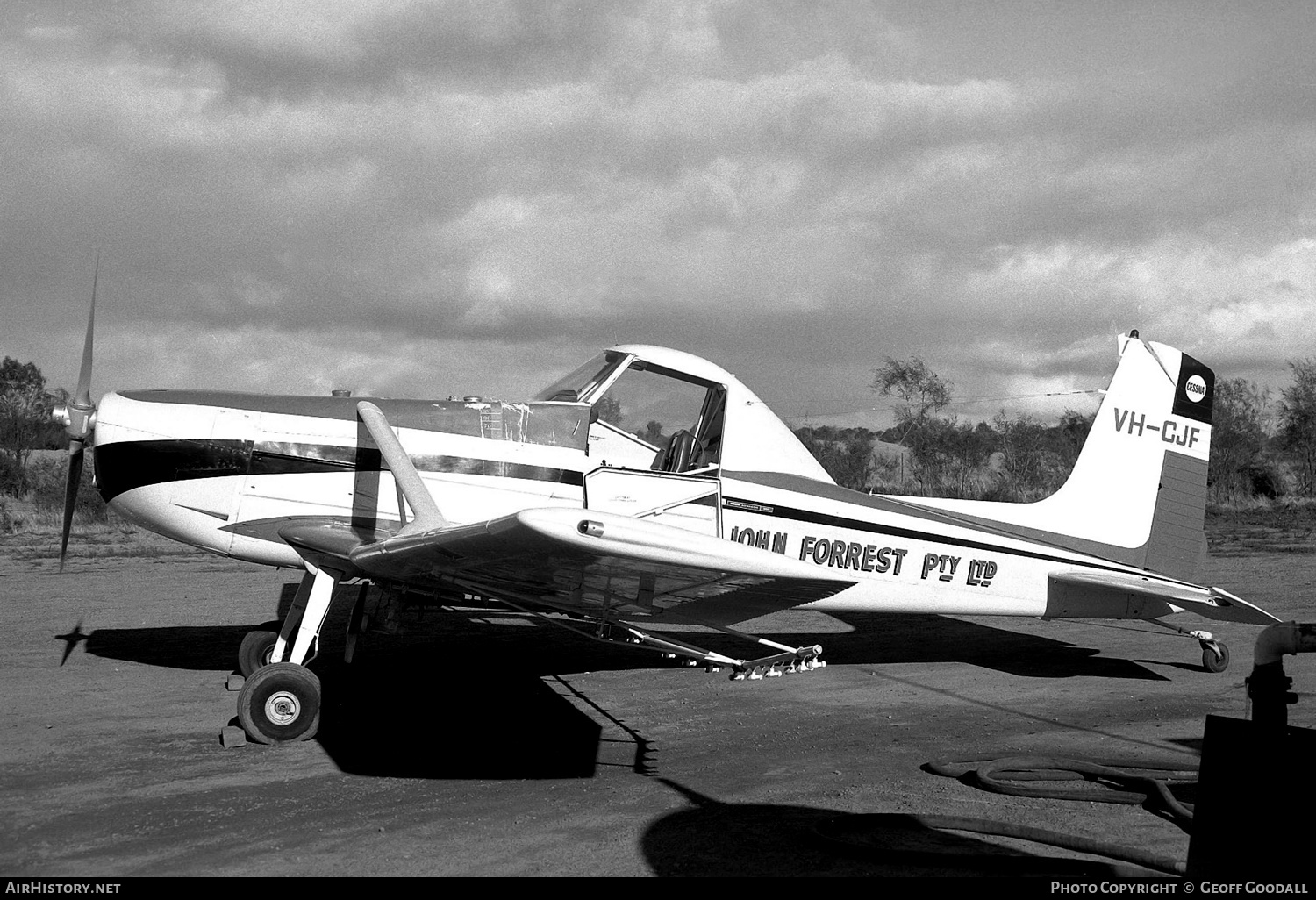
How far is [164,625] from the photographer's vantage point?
11.2 metres

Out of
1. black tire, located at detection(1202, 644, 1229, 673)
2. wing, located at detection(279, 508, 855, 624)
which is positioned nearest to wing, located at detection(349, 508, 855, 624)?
wing, located at detection(279, 508, 855, 624)

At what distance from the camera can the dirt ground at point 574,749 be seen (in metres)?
4.37

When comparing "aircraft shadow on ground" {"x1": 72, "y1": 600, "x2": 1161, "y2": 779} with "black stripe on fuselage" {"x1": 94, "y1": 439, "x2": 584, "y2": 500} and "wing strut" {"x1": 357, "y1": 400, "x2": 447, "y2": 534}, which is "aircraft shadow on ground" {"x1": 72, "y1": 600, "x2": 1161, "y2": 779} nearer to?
"wing strut" {"x1": 357, "y1": 400, "x2": 447, "y2": 534}

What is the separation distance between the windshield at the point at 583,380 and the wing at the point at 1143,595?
14.2 feet

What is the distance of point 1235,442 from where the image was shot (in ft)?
118

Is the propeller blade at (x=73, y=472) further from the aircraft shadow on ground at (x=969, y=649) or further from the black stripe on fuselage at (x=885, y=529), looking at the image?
the aircraft shadow on ground at (x=969, y=649)

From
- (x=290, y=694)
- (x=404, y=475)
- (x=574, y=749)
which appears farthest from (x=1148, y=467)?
(x=290, y=694)

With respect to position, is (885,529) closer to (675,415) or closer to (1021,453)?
(675,415)

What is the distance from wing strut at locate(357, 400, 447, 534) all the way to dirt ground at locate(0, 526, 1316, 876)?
1.48 m

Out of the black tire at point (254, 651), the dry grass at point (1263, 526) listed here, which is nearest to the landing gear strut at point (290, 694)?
the black tire at point (254, 651)

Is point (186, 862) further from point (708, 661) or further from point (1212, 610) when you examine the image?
point (1212, 610)

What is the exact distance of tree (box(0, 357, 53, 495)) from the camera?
1116 inches

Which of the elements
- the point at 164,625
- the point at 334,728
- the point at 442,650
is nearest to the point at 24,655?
the point at 164,625

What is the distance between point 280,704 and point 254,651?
69.0 inches
